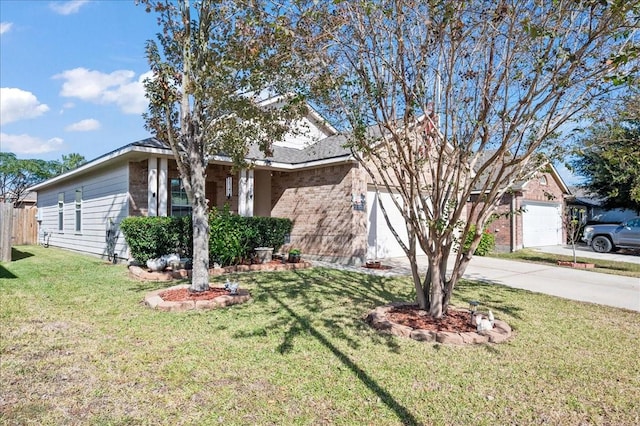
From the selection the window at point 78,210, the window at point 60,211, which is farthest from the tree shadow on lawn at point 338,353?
the window at point 60,211

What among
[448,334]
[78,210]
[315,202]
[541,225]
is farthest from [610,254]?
[78,210]

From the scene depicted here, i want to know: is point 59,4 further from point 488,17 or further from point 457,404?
point 457,404

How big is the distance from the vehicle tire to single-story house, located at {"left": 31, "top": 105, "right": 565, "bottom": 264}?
10409 mm

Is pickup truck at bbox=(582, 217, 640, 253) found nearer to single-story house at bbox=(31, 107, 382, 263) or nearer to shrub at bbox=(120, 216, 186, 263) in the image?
single-story house at bbox=(31, 107, 382, 263)

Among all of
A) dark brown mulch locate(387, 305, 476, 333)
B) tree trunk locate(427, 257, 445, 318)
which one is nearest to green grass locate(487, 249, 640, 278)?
dark brown mulch locate(387, 305, 476, 333)

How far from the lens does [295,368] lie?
3734mm

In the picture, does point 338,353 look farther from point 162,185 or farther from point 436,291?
point 162,185

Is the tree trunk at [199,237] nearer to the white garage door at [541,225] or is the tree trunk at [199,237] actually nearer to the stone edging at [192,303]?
the stone edging at [192,303]

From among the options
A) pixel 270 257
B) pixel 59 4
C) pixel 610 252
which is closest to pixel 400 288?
pixel 270 257

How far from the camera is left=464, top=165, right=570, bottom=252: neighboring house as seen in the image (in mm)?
16578

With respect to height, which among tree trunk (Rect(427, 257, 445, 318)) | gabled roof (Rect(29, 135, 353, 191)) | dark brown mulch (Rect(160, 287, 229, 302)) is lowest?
dark brown mulch (Rect(160, 287, 229, 302))

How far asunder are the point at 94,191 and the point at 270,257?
7.06m

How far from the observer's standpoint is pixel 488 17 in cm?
413

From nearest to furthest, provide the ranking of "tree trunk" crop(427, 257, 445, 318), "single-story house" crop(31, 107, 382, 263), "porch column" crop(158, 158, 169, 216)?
1. "tree trunk" crop(427, 257, 445, 318)
2. "porch column" crop(158, 158, 169, 216)
3. "single-story house" crop(31, 107, 382, 263)
